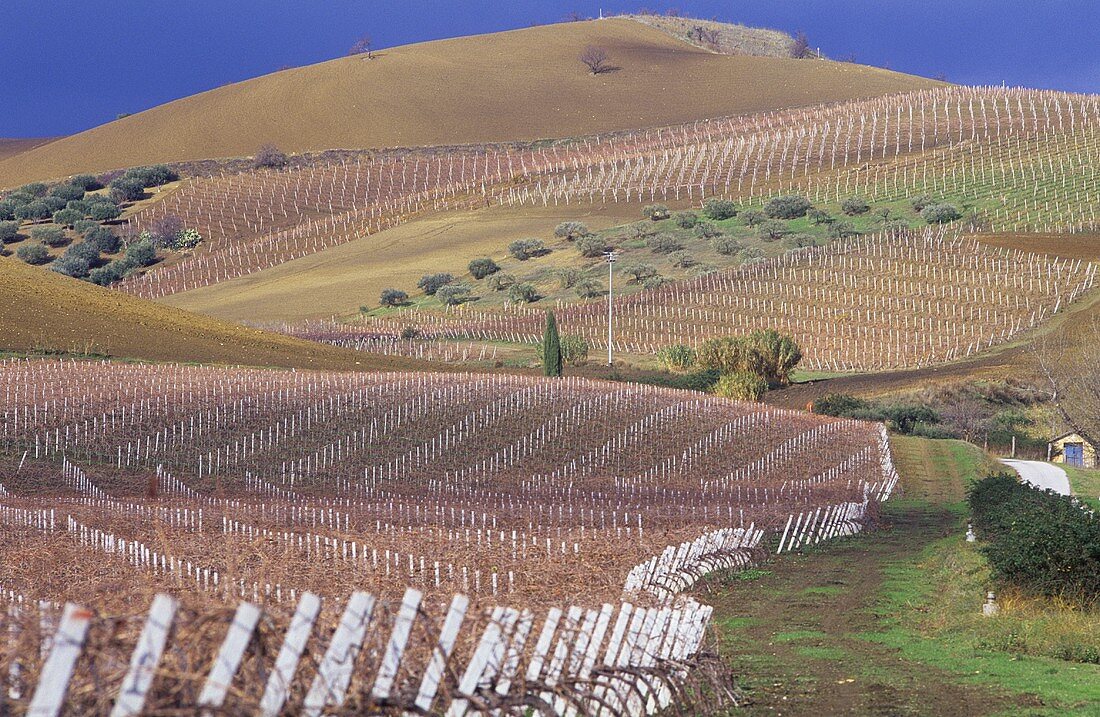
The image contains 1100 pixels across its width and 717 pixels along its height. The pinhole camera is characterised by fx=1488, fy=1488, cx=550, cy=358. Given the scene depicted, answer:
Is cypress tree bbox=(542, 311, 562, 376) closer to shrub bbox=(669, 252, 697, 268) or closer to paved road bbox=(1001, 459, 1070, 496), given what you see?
paved road bbox=(1001, 459, 1070, 496)

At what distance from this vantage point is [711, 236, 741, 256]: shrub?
9412 cm

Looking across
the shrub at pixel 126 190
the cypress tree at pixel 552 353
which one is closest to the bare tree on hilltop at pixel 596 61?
the shrub at pixel 126 190

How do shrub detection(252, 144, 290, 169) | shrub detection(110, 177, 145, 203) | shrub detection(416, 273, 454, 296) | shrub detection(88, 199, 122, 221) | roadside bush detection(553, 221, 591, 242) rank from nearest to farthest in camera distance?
shrub detection(416, 273, 454, 296) < roadside bush detection(553, 221, 591, 242) < shrub detection(88, 199, 122, 221) < shrub detection(110, 177, 145, 203) < shrub detection(252, 144, 290, 169)

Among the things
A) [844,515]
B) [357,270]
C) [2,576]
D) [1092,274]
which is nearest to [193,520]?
[2,576]

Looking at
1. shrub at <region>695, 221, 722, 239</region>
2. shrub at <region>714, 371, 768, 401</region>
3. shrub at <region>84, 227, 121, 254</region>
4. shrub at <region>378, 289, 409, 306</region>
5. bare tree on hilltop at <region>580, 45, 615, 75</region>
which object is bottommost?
shrub at <region>714, 371, 768, 401</region>

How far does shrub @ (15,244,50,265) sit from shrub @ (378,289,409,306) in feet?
Answer: 109

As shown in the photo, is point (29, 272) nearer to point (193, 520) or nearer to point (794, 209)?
point (193, 520)

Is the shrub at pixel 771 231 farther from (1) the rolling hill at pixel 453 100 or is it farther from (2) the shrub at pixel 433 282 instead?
(1) the rolling hill at pixel 453 100

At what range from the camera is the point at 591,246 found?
98125 mm

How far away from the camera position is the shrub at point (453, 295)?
90.7m

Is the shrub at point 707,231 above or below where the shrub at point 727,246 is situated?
above

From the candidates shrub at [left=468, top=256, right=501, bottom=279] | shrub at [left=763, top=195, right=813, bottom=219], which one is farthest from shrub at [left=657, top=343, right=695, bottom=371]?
shrub at [left=763, top=195, right=813, bottom=219]

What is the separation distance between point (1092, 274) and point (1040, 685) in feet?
225

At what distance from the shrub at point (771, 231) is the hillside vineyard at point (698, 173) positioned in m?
10.2
